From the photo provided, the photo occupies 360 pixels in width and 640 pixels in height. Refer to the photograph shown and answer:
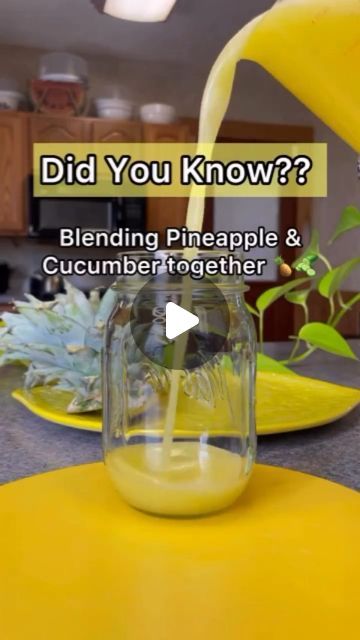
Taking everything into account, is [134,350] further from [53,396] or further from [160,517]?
[53,396]

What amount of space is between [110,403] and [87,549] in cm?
8

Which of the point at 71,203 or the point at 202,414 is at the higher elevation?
the point at 71,203

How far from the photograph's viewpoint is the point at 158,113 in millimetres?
2576

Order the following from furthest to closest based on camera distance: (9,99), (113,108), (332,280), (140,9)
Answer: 1. (113,108)
2. (9,99)
3. (140,9)
4. (332,280)

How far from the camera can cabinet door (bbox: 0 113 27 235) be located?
2422 mm

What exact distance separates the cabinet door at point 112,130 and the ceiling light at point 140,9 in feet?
1.24

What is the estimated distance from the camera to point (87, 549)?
0.77ft

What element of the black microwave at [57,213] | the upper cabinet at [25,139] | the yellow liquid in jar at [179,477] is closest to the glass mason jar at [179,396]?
the yellow liquid in jar at [179,477]

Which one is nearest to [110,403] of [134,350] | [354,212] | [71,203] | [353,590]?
[134,350]

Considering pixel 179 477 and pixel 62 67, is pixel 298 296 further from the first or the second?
pixel 62 67

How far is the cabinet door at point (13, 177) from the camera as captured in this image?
7.95 feet

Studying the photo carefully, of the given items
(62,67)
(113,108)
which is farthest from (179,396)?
(62,67)

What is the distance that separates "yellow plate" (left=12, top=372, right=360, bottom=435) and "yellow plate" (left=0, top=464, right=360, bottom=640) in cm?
9

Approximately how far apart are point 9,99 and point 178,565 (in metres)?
2.45
